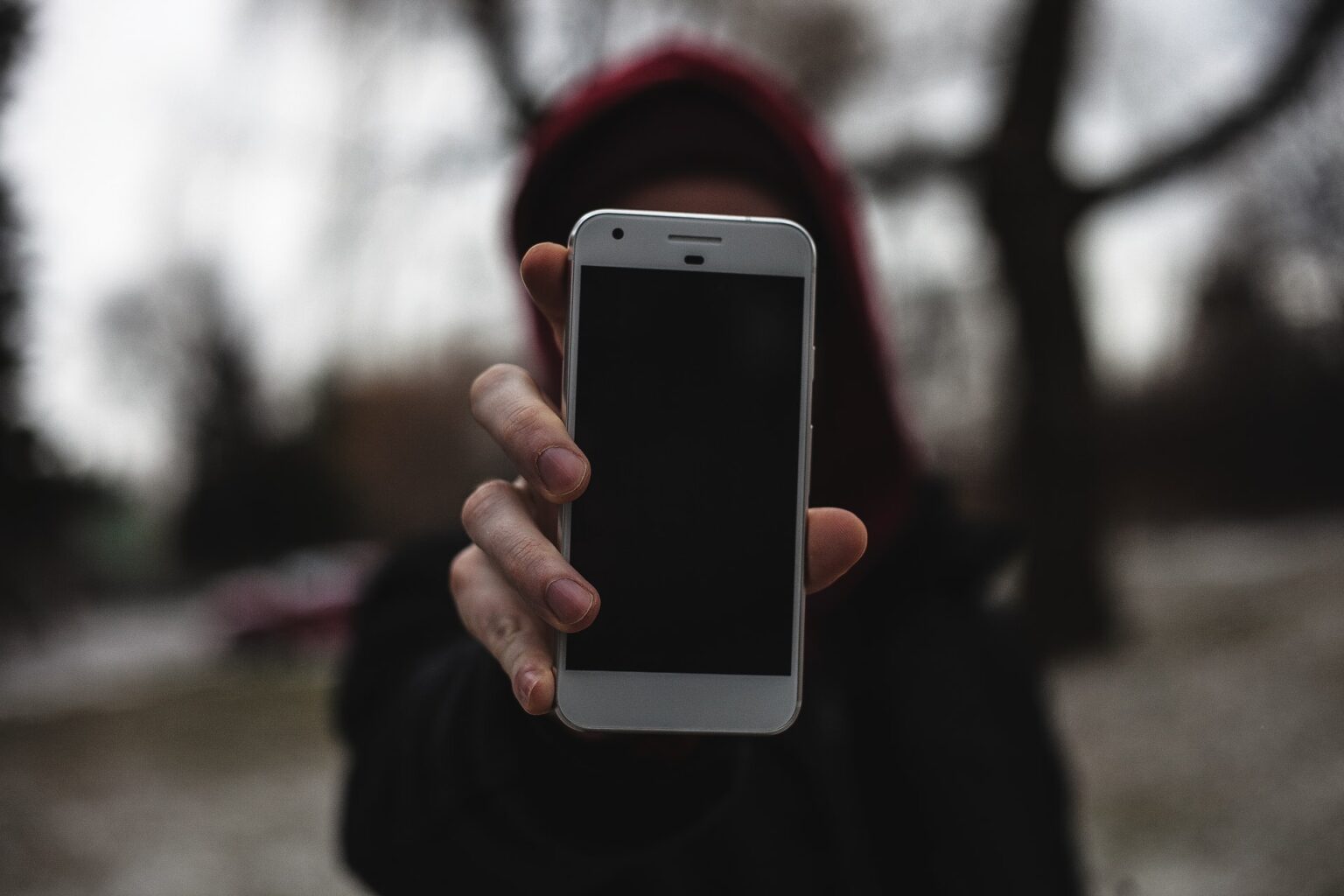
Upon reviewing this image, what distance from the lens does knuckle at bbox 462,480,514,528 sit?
90cm

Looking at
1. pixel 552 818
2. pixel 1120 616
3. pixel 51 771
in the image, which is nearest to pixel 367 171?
pixel 552 818

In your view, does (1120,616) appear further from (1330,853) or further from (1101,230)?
(1330,853)

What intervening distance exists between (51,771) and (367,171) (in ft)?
19.6

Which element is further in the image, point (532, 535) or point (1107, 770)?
point (1107, 770)

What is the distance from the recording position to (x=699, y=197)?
1.47 meters

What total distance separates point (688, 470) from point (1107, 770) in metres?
5.20

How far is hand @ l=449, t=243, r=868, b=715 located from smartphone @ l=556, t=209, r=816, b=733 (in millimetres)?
48

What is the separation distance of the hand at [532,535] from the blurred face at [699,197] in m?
0.55

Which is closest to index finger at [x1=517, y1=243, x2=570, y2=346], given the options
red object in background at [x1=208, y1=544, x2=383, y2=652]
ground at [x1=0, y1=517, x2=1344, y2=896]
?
ground at [x1=0, y1=517, x2=1344, y2=896]

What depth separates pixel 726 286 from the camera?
1013mm

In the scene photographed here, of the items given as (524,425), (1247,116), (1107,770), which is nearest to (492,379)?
(524,425)

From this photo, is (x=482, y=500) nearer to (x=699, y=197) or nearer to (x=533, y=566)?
(x=533, y=566)

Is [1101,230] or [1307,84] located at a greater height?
[1307,84]

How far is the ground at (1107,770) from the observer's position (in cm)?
410
